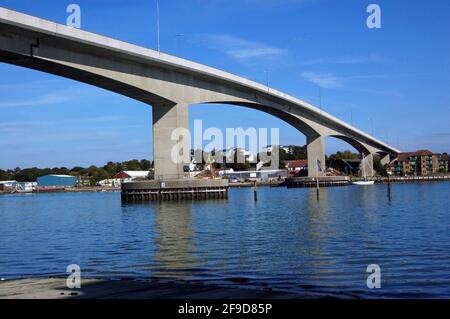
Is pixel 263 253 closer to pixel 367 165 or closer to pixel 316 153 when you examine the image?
pixel 316 153

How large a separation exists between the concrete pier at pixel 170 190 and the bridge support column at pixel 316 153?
48.8 m

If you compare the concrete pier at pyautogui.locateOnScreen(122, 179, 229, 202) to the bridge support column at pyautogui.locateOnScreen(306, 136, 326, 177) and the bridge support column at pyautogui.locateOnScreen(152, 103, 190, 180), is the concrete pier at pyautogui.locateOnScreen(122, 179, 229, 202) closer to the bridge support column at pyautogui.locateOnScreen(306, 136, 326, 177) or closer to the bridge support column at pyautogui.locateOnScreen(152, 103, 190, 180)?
the bridge support column at pyautogui.locateOnScreen(152, 103, 190, 180)

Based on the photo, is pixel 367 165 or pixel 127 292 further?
pixel 367 165

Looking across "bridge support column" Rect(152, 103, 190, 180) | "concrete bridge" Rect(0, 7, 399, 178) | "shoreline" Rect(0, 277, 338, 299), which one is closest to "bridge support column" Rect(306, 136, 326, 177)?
"concrete bridge" Rect(0, 7, 399, 178)

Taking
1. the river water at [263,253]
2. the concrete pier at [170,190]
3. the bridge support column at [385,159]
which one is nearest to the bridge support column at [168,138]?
the concrete pier at [170,190]

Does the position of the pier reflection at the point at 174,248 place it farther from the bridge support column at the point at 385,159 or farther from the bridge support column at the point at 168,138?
the bridge support column at the point at 385,159

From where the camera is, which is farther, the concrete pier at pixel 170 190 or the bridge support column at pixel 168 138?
the concrete pier at pixel 170 190

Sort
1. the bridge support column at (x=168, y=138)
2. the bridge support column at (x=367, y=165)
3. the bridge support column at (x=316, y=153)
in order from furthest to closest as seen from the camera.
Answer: the bridge support column at (x=367, y=165) → the bridge support column at (x=316, y=153) → the bridge support column at (x=168, y=138)

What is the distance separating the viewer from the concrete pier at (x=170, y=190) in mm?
62031

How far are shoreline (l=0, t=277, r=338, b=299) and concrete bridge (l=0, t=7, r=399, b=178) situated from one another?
31.5 m

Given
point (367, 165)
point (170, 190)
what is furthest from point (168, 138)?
point (367, 165)

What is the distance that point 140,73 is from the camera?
55156 millimetres

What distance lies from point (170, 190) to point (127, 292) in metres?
51.4

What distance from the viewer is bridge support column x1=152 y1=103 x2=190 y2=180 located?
60875 mm
